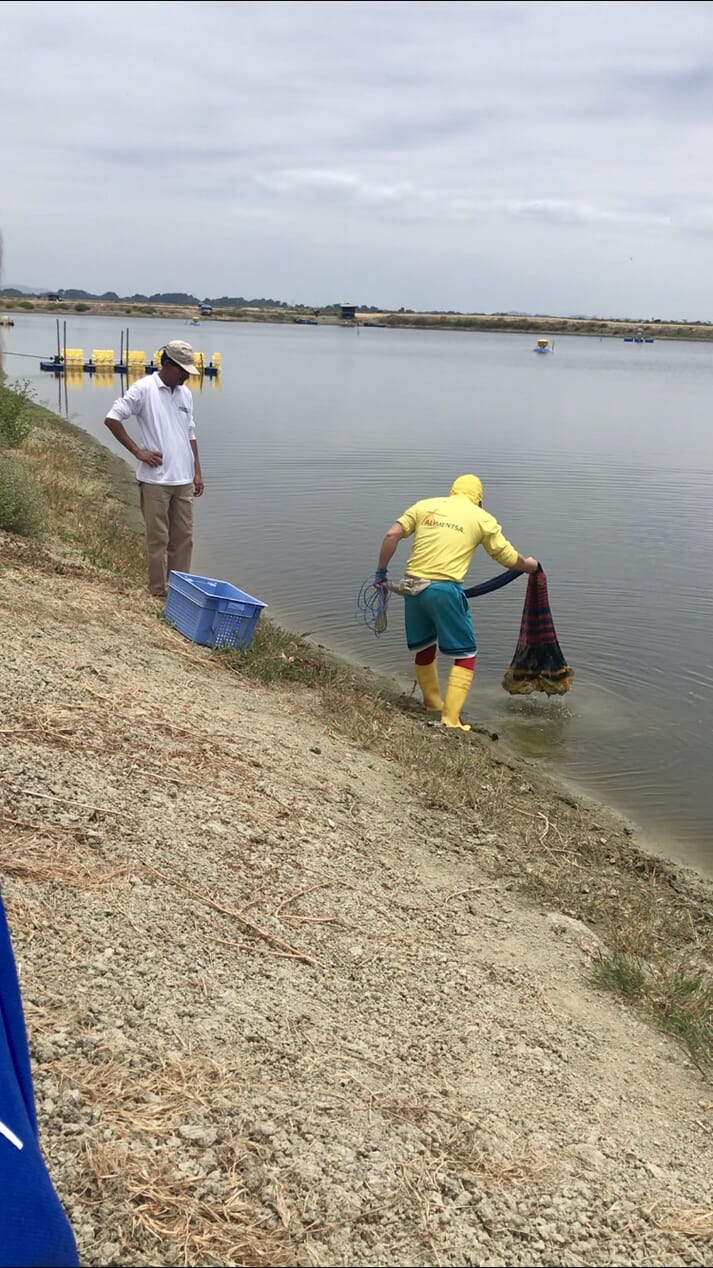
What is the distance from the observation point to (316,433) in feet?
85.4

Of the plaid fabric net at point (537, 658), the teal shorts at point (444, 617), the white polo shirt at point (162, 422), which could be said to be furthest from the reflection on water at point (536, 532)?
the white polo shirt at point (162, 422)

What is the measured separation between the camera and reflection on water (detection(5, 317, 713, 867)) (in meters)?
8.38

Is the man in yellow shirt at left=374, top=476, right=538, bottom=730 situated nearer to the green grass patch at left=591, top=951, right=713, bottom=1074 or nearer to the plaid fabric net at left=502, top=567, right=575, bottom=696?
the plaid fabric net at left=502, top=567, right=575, bottom=696

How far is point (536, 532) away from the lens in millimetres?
15734

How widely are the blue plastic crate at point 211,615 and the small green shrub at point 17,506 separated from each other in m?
2.16

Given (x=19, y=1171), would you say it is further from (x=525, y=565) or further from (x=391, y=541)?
(x=525, y=565)

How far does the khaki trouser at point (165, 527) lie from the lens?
8.32m

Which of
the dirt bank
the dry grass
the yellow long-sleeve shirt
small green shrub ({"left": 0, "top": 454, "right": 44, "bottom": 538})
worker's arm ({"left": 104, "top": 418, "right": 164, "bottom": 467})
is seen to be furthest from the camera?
small green shrub ({"left": 0, "top": 454, "right": 44, "bottom": 538})

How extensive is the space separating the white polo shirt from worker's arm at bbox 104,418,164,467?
0.03 meters

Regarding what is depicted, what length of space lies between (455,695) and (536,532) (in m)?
8.41

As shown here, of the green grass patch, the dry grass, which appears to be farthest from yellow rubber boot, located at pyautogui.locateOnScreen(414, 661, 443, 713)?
the dry grass

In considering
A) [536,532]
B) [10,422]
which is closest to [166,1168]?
[536,532]

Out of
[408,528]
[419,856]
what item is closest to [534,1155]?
[419,856]

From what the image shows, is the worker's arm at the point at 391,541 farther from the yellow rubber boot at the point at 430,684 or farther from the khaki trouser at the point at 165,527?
the khaki trouser at the point at 165,527
